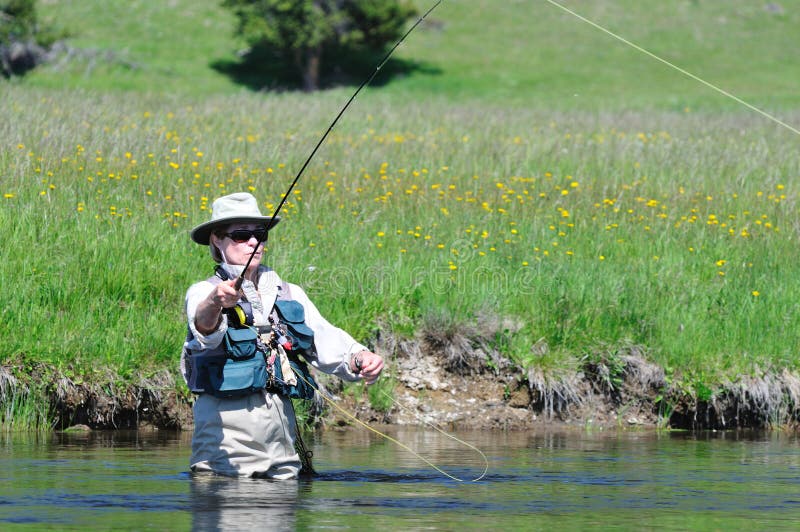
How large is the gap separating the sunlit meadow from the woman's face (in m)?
2.37

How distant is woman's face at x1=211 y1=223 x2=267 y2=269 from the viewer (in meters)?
5.70

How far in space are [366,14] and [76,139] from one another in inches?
1363

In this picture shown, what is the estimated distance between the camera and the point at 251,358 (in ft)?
18.3

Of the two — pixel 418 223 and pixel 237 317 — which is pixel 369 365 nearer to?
pixel 237 317

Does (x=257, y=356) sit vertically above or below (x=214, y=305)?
below

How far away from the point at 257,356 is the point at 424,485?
1096mm

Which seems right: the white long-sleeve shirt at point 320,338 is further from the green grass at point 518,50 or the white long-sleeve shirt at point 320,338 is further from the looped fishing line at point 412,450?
the green grass at point 518,50

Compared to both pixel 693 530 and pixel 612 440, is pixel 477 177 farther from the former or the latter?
pixel 693 530

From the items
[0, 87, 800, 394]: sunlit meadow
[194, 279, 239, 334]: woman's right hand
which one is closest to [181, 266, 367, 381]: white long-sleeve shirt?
[194, 279, 239, 334]: woman's right hand

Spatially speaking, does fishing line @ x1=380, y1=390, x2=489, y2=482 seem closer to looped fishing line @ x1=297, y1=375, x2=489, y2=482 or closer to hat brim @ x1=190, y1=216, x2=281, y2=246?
looped fishing line @ x1=297, y1=375, x2=489, y2=482

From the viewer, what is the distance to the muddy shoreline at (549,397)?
8.55 metres

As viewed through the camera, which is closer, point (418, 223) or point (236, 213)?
point (236, 213)

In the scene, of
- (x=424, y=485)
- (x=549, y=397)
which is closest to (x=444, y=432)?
(x=549, y=397)

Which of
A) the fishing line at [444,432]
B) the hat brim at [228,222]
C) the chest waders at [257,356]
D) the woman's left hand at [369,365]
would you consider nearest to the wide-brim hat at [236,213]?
the hat brim at [228,222]
